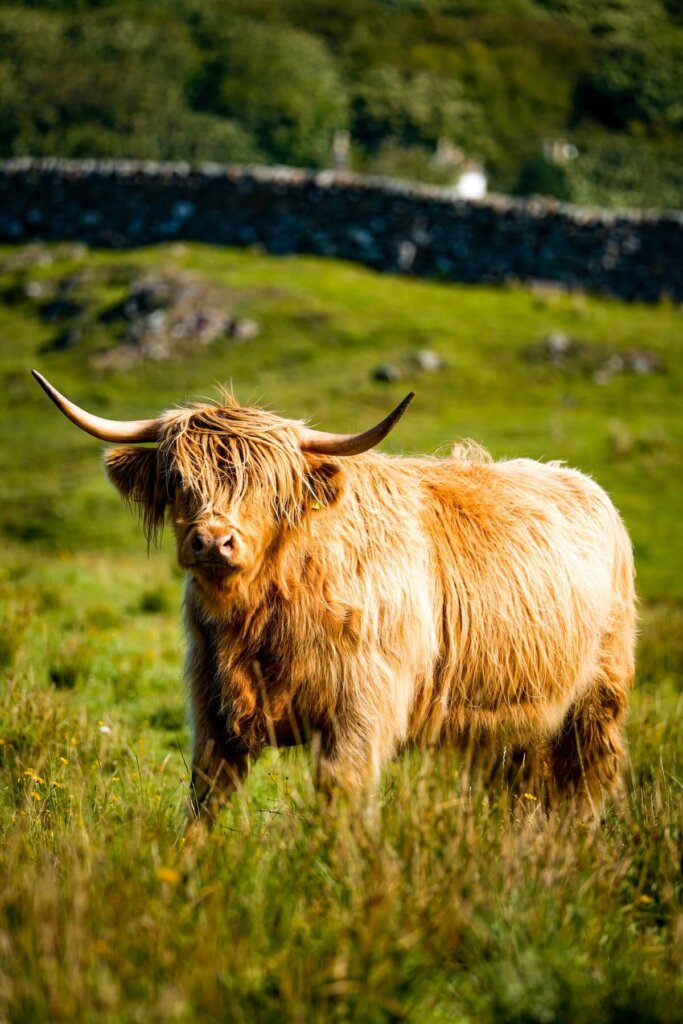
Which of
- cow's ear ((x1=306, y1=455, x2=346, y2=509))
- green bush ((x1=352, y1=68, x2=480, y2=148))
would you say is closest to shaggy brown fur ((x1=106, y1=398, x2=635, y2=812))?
cow's ear ((x1=306, y1=455, x2=346, y2=509))

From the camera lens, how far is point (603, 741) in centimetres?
502

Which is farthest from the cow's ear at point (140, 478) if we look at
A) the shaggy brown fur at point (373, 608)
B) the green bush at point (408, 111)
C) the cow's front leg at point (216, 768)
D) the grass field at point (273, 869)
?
the green bush at point (408, 111)

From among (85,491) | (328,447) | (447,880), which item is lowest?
(85,491)

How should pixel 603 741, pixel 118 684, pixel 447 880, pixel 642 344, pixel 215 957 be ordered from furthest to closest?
pixel 642 344
pixel 118 684
pixel 603 741
pixel 447 880
pixel 215 957

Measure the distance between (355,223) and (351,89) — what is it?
21.3 metres

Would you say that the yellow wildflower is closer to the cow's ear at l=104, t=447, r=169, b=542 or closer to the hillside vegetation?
the cow's ear at l=104, t=447, r=169, b=542

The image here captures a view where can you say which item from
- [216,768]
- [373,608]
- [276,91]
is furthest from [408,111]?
[216,768]

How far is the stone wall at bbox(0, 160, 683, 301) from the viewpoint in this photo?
20.9 meters

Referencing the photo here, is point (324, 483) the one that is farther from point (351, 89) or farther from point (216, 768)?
point (351, 89)

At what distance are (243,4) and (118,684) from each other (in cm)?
4834

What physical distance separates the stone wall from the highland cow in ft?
55.6

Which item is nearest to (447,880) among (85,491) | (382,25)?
(85,491)

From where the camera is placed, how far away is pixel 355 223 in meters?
21.9

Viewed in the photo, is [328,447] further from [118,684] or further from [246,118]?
[246,118]
